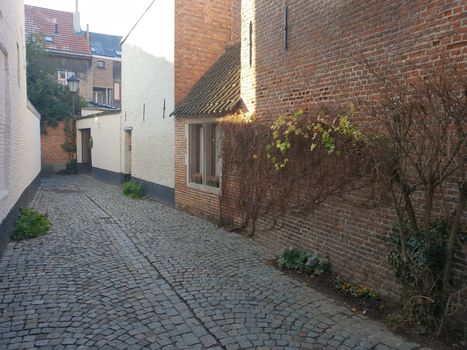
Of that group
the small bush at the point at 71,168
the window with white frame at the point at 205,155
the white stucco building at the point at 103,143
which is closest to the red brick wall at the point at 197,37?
the window with white frame at the point at 205,155

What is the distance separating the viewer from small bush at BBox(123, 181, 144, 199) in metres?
13.9

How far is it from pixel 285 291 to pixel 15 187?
6509mm

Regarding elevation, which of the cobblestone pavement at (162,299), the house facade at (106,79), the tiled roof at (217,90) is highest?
the house facade at (106,79)

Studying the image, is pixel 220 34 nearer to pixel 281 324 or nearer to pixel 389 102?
pixel 389 102

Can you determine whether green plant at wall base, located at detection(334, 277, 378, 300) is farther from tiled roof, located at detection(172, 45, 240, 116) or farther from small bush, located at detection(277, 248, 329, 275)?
tiled roof, located at detection(172, 45, 240, 116)

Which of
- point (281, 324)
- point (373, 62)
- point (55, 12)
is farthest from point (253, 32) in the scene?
point (55, 12)

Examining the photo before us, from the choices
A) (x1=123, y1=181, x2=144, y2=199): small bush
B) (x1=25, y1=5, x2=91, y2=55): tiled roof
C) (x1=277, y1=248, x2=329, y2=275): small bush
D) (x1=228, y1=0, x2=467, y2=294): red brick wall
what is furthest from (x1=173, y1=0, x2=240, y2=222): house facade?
(x1=25, y1=5, x2=91, y2=55): tiled roof

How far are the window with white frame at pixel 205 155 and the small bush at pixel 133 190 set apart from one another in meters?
3.85

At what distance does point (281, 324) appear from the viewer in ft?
13.8

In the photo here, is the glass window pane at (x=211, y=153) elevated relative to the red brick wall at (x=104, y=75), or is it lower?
lower

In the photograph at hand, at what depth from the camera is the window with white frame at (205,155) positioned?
378 inches

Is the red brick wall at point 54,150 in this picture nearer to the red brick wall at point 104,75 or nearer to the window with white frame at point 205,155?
the red brick wall at point 104,75

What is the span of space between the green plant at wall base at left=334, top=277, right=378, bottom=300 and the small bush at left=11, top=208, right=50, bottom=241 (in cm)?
577

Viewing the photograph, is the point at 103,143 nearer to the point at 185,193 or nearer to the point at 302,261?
the point at 185,193
